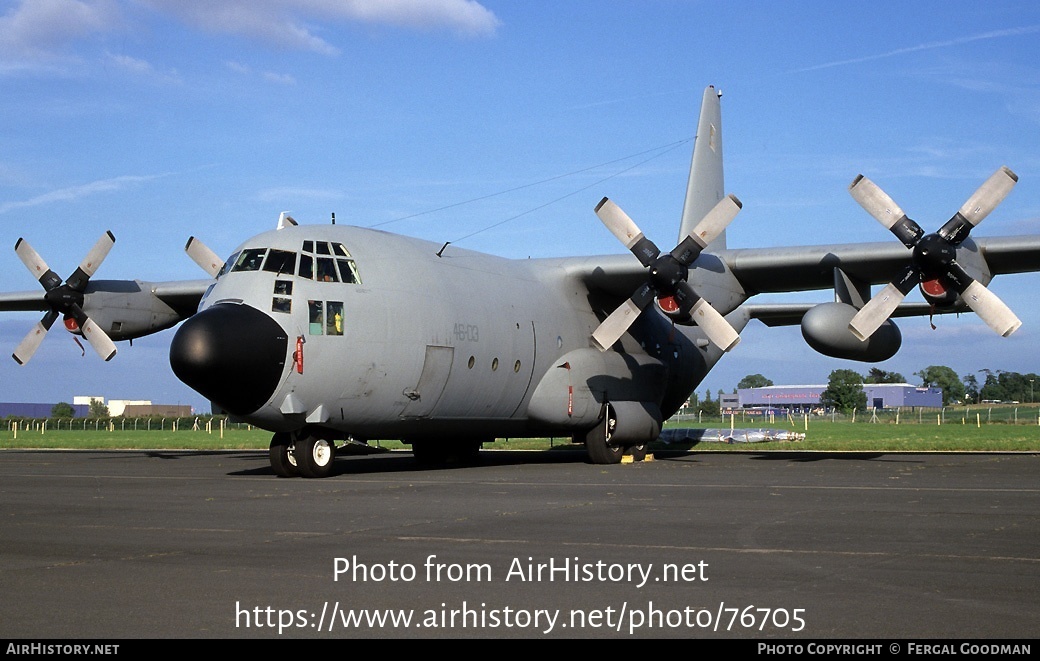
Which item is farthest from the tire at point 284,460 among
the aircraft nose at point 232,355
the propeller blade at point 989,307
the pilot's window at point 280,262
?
the propeller blade at point 989,307

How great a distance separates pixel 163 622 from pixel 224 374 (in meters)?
10.5

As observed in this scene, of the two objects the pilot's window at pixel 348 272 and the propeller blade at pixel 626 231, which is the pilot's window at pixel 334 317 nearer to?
the pilot's window at pixel 348 272

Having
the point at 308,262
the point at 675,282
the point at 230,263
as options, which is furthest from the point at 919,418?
the point at 230,263

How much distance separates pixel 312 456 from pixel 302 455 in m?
0.17

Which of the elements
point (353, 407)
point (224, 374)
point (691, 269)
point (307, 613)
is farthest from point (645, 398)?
point (307, 613)

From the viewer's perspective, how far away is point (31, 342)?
2512 cm

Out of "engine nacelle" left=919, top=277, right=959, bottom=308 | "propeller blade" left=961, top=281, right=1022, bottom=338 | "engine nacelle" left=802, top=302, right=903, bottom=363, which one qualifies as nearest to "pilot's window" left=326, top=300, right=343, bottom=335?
"engine nacelle" left=802, top=302, right=903, bottom=363

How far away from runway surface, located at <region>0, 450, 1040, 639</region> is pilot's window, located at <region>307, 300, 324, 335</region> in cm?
256

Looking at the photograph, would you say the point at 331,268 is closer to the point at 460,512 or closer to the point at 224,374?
the point at 224,374

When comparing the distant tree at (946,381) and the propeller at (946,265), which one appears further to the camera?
the distant tree at (946,381)

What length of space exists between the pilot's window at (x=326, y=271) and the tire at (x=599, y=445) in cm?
777

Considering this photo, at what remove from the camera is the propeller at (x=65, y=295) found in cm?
2467

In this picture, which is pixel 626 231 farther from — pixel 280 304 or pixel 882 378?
pixel 882 378

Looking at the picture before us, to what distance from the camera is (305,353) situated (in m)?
16.9
